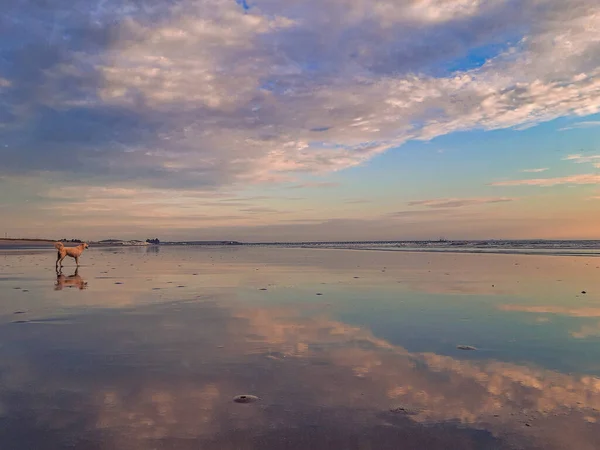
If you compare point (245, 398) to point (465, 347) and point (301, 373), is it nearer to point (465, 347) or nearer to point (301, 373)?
point (301, 373)

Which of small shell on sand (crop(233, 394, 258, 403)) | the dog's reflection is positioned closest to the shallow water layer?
small shell on sand (crop(233, 394, 258, 403))

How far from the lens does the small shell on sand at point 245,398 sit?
430cm

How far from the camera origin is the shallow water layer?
364 centimetres

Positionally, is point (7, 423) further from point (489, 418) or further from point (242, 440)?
point (489, 418)

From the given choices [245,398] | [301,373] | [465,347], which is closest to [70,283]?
[301,373]

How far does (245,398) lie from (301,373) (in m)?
0.99

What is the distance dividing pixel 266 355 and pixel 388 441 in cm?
273

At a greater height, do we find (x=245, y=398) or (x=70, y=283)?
(x=70, y=283)

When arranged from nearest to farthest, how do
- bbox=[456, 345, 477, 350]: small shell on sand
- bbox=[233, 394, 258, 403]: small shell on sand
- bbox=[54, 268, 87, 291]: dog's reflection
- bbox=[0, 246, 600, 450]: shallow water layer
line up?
bbox=[0, 246, 600, 450]: shallow water layer, bbox=[233, 394, 258, 403]: small shell on sand, bbox=[456, 345, 477, 350]: small shell on sand, bbox=[54, 268, 87, 291]: dog's reflection

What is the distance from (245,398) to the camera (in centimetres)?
437

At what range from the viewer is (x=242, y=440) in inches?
138

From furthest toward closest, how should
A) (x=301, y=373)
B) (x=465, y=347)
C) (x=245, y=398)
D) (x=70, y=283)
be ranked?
(x=70, y=283) < (x=465, y=347) < (x=301, y=373) < (x=245, y=398)

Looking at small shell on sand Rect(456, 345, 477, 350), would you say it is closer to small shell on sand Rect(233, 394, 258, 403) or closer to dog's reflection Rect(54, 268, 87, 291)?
small shell on sand Rect(233, 394, 258, 403)

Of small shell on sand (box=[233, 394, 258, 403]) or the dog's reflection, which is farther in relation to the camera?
the dog's reflection
